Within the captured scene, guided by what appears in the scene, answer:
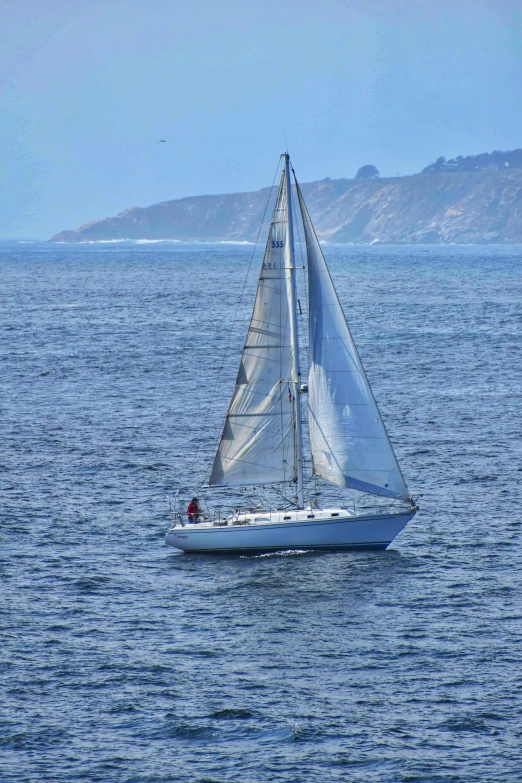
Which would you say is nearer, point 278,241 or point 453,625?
point 453,625

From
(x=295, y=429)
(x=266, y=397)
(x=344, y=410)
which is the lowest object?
(x=295, y=429)

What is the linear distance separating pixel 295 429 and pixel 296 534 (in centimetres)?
430

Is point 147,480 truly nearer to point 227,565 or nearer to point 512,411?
point 227,565

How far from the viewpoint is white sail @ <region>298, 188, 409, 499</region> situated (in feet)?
166

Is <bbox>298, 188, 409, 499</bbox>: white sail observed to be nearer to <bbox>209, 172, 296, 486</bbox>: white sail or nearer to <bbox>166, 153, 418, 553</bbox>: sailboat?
<bbox>166, 153, 418, 553</bbox>: sailboat

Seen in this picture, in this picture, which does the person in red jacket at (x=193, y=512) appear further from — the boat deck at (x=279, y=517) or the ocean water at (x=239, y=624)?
the ocean water at (x=239, y=624)

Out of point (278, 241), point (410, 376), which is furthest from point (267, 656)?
point (410, 376)

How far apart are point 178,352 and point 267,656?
72627 mm

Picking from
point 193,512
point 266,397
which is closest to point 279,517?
point 193,512

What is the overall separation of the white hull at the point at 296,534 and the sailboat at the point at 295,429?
4 cm

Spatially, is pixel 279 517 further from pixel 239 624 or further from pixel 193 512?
pixel 239 624

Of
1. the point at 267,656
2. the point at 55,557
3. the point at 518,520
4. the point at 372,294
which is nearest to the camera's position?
the point at 267,656

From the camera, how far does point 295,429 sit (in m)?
51.3

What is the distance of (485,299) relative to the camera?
170000 millimetres
